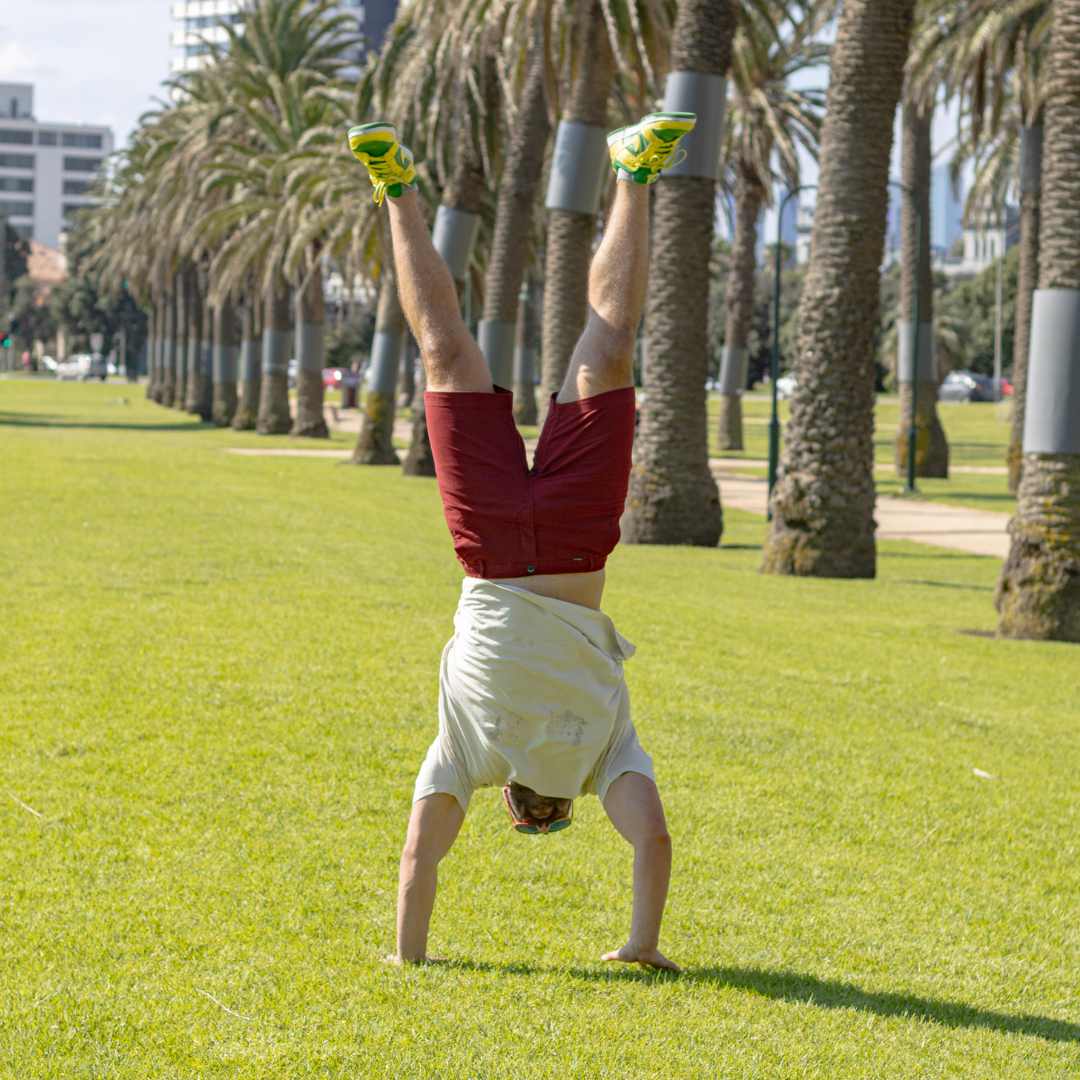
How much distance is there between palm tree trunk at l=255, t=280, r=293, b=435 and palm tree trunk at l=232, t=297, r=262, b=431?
271cm

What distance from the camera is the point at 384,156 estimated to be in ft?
16.5

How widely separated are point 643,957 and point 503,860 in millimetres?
1402

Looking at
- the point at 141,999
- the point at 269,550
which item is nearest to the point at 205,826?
the point at 141,999

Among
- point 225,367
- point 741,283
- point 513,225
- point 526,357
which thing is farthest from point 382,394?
point 225,367

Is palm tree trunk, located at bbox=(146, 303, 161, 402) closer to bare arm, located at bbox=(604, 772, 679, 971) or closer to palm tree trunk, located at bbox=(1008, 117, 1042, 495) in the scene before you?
palm tree trunk, located at bbox=(1008, 117, 1042, 495)

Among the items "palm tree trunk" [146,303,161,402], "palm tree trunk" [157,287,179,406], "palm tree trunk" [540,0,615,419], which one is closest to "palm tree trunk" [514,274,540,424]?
"palm tree trunk" [157,287,179,406]

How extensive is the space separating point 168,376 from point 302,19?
38740mm

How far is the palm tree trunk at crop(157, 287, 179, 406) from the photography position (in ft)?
271

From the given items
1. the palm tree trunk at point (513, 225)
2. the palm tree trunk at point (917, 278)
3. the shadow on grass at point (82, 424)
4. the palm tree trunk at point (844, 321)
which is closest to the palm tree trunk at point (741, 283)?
the palm tree trunk at point (917, 278)

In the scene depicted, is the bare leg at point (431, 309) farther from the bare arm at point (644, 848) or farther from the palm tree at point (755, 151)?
the palm tree at point (755, 151)

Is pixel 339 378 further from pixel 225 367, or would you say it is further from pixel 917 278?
pixel 917 278

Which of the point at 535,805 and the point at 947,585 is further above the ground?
the point at 535,805

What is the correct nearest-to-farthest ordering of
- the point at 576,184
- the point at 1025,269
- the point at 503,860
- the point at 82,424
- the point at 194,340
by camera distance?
the point at 503,860, the point at 576,184, the point at 1025,269, the point at 82,424, the point at 194,340

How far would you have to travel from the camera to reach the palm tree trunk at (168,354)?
82.6 meters
